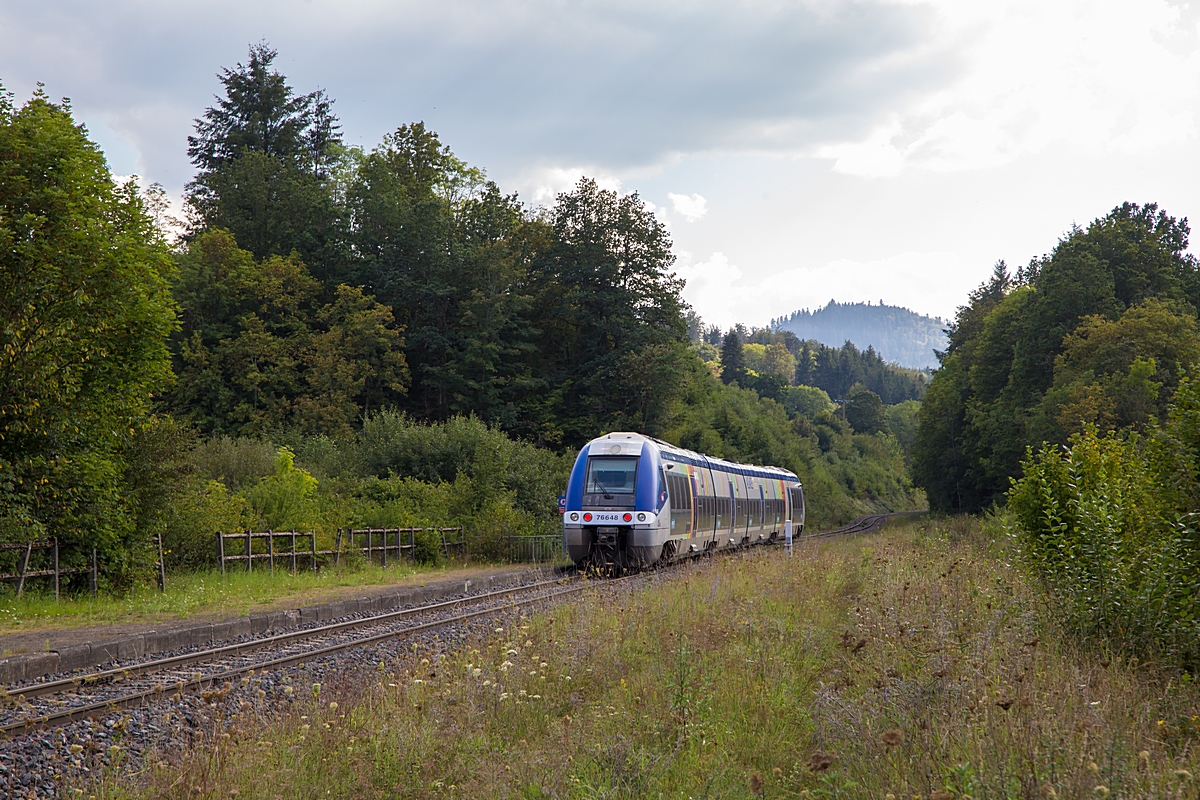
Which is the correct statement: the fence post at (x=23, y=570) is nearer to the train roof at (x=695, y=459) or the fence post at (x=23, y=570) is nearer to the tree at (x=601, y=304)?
the train roof at (x=695, y=459)

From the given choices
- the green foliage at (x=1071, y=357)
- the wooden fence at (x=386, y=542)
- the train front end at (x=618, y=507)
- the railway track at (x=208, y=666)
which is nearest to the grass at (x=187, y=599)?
the wooden fence at (x=386, y=542)

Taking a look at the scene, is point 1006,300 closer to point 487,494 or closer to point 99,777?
point 487,494

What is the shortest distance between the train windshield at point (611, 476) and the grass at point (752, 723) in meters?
11.4

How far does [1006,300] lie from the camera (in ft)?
181

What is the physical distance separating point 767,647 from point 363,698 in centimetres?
419

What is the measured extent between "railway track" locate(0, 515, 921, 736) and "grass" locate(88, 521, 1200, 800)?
5.02 ft

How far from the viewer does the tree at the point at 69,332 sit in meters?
15.2

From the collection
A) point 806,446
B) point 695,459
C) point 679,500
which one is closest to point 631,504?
point 679,500

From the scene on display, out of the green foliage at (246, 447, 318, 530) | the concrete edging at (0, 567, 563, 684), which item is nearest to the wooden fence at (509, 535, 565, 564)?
the green foliage at (246, 447, 318, 530)

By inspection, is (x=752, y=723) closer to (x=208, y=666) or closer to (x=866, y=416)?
(x=208, y=666)

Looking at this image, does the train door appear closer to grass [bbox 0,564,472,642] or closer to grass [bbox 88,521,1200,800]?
grass [bbox 0,564,472,642]

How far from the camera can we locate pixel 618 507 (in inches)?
868

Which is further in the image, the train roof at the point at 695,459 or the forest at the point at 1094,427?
the train roof at the point at 695,459

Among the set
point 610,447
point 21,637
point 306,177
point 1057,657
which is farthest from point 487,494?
point 306,177
